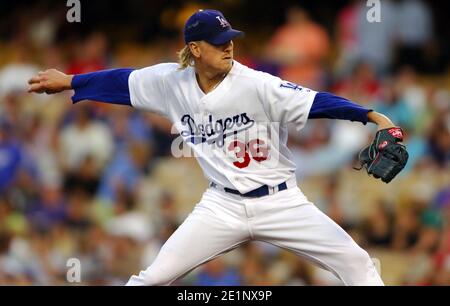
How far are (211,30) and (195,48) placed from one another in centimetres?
15

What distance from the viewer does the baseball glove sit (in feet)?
17.9

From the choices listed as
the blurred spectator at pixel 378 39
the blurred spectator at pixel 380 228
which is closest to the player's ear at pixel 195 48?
the blurred spectator at pixel 380 228

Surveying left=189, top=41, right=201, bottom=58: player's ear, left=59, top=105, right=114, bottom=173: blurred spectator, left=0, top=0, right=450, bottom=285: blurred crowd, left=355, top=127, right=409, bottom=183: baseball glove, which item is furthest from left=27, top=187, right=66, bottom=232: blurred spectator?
left=355, top=127, right=409, bottom=183: baseball glove

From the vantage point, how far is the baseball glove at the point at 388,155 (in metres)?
5.45

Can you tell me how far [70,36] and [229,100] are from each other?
6.98 metres

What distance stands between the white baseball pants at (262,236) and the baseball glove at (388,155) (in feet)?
1.58

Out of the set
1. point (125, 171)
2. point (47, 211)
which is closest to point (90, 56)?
point (125, 171)

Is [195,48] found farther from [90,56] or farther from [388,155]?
[90,56]

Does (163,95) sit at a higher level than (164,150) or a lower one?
higher

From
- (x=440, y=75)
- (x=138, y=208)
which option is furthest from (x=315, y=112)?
(x=440, y=75)

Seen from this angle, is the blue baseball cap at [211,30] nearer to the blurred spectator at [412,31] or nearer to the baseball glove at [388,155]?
the baseball glove at [388,155]

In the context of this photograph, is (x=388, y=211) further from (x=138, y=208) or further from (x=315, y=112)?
(x=315, y=112)

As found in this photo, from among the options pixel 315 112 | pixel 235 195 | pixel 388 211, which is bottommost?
pixel 388 211

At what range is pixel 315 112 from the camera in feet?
18.6
